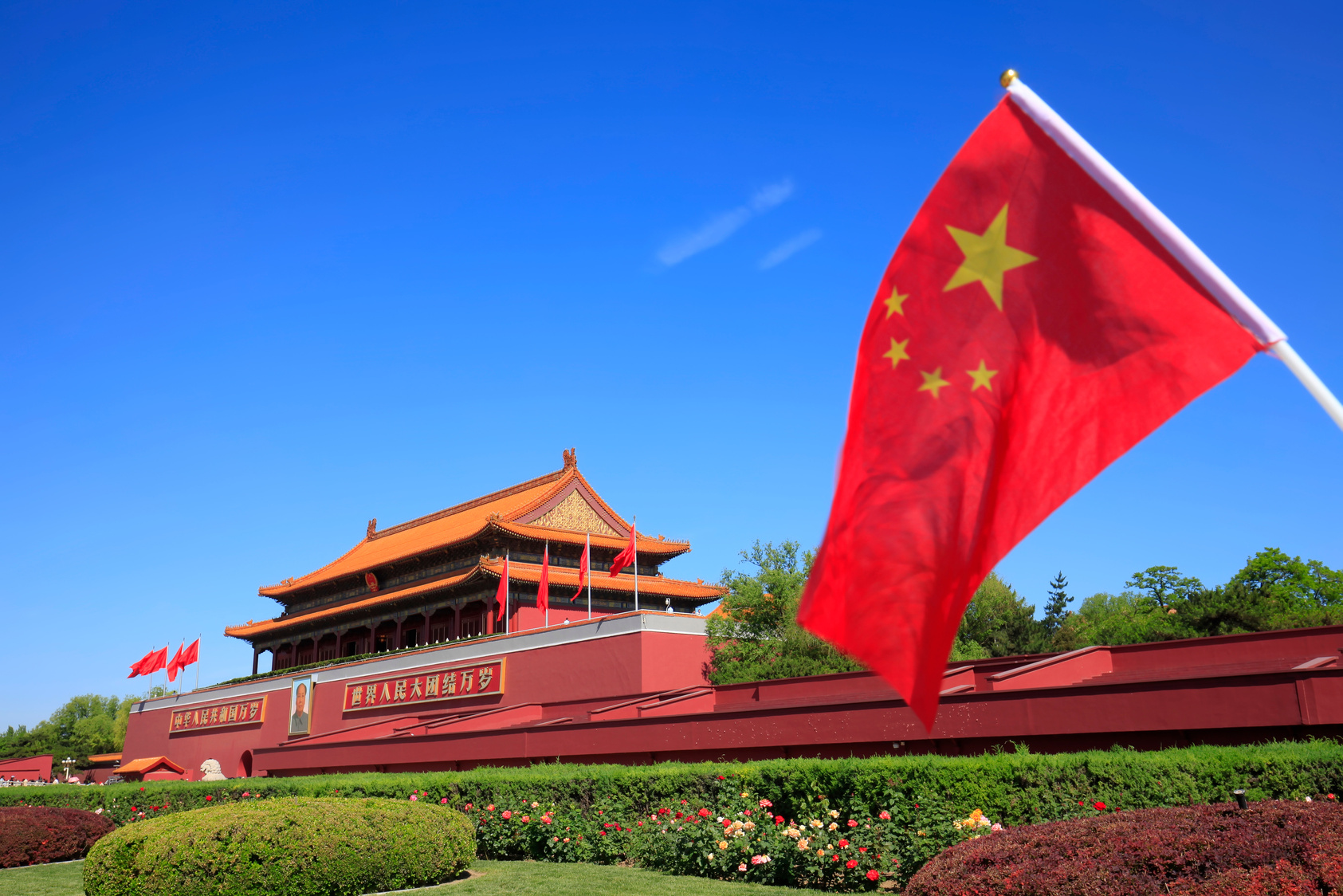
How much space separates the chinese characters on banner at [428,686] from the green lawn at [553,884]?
44.5ft

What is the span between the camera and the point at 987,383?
3.81 meters

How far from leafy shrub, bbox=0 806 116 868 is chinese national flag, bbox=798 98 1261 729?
55.6 feet

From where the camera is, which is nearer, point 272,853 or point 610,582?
point 272,853

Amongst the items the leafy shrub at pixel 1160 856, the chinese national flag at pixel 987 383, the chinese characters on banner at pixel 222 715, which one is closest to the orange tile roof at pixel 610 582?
the chinese characters on banner at pixel 222 715

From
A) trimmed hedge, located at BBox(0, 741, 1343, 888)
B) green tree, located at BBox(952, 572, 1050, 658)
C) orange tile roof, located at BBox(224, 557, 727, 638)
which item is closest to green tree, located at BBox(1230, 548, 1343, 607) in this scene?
green tree, located at BBox(952, 572, 1050, 658)

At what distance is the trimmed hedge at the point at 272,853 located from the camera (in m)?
9.52

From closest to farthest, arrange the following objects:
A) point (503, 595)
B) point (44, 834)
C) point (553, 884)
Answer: point (553, 884) → point (44, 834) → point (503, 595)

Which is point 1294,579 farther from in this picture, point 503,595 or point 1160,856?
point 1160,856

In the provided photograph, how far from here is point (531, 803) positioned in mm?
13695

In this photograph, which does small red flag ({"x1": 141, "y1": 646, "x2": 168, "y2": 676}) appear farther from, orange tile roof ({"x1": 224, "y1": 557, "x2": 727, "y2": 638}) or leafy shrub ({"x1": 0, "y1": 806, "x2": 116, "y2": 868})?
leafy shrub ({"x1": 0, "y1": 806, "x2": 116, "y2": 868})

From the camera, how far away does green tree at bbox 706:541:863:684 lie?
22.5m

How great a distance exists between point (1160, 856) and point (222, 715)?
129 feet

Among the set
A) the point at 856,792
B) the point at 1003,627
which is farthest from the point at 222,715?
the point at 856,792

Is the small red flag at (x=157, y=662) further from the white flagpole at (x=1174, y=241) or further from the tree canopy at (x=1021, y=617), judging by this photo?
the white flagpole at (x=1174, y=241)
